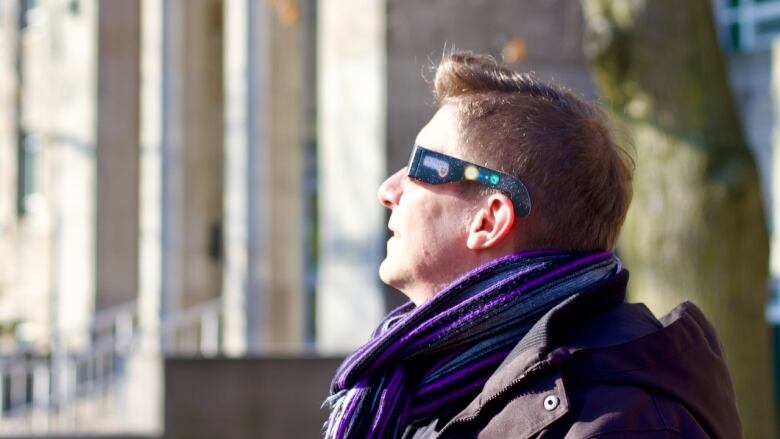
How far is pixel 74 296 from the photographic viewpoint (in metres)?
16.5

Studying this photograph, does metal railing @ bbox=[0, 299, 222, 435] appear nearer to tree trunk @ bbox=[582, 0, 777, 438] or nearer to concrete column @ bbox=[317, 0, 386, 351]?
concrete column @ bbox=[317, 0, 386, 351]

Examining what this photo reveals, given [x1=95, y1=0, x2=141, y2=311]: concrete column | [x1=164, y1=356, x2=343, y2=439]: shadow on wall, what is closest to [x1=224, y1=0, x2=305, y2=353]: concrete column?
[x1=164, y1=356, x2=343, y2=439]: shadow on wall

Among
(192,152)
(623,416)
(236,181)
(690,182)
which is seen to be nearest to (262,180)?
(236,181)

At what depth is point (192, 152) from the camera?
15.5 metres

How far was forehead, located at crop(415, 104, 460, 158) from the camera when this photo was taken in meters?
2.42

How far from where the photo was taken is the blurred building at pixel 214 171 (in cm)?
1069

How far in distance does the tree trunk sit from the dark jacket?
433cm

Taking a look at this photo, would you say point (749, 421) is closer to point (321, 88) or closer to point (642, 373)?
point (642, 373)

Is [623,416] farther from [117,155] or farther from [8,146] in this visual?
[8,146]

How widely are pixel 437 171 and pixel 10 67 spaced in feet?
63.1

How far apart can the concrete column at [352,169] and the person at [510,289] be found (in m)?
8.09

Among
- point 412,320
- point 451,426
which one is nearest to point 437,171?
point 412,320

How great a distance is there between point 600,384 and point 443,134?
0.61m

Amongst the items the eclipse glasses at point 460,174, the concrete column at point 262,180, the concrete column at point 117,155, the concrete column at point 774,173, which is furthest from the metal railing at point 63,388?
the eclipse glasses at point 460,174
